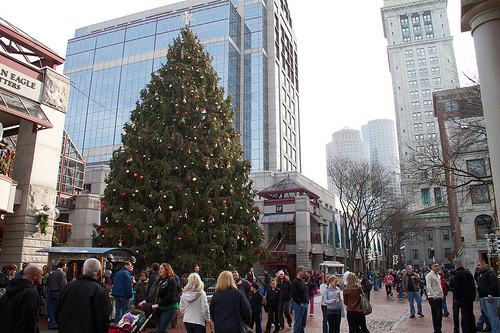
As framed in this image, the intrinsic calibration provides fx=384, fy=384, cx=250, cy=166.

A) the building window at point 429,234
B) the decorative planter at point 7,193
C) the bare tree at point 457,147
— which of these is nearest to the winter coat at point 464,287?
the bare tree at point 457,147

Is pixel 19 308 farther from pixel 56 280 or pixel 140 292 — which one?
pixel 56 280

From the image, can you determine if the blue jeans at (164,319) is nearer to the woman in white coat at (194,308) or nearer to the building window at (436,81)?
the woman in white coat at (194,308)

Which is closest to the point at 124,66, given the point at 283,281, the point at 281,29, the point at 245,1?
the point at 245,1

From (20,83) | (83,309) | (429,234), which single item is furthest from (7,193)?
(429,234)

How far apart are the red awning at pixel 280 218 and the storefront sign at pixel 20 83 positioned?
76.5 ft

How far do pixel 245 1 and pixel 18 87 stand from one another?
6791 centimetres

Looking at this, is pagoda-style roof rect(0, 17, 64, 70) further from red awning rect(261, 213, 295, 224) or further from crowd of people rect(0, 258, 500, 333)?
red awning rect(261, 213, 295, 224)

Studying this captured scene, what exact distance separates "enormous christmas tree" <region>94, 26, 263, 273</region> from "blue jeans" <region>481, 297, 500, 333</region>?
35.3ft

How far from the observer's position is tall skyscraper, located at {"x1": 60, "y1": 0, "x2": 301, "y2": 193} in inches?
2677

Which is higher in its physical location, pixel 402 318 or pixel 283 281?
pixel 283 281

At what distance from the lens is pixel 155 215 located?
59.8 feet

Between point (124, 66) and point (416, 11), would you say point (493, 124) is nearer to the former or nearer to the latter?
point (124, 66)

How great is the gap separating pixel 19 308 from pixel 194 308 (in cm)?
279

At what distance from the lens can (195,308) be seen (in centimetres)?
673
